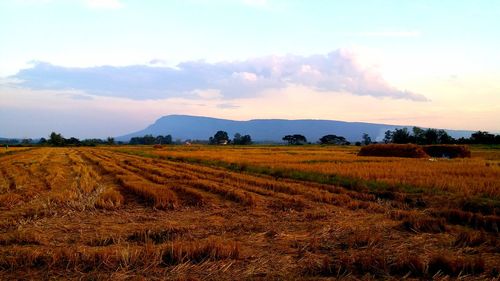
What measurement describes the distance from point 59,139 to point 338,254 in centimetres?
13197

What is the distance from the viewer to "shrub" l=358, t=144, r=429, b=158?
40.9m

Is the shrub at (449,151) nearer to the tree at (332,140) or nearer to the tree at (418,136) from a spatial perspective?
the tree at (418,136)

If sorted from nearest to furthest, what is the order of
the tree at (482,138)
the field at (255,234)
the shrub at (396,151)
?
the field at (255,234) → the shrub at (396,151) → the tree at (482,138)

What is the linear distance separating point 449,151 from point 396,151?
561cm

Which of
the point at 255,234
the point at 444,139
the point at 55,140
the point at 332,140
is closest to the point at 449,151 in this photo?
the point at 255,234

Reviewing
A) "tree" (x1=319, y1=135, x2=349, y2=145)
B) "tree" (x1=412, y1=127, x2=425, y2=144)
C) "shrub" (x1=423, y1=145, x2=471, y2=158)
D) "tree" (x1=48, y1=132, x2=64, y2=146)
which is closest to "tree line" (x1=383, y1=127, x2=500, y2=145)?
"tree" (x1=412, y1=127, x2=425, y2=144)

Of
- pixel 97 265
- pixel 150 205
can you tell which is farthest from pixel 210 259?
pixel 150 205

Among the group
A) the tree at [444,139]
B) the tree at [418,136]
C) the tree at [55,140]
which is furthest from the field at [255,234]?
the tree at [55,140]

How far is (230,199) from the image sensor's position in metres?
13.1

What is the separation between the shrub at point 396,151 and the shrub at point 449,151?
105 inches

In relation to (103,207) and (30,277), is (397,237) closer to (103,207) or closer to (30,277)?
(30,277)

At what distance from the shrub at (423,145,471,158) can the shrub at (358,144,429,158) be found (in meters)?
2.66

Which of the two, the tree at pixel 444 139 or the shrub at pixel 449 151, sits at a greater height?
the tree at pixel 444 139

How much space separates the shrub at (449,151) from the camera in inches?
1601
